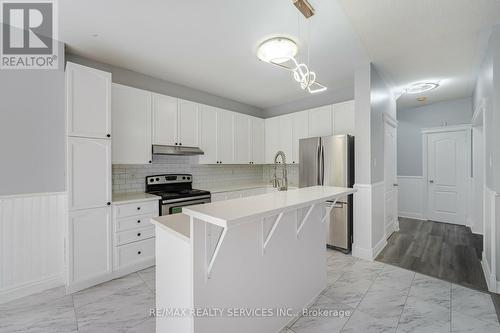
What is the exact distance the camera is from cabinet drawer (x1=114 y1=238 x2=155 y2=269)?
2.67 meters

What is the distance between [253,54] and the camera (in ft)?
9.07

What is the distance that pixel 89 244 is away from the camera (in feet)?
8.06

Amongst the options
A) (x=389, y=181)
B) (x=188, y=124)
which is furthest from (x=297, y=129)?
(x=188, y=124)

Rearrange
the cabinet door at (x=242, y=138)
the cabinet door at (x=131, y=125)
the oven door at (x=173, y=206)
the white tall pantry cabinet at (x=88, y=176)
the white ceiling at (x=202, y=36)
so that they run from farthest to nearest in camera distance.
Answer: the cabinet door at (x=242, y=138)
the oven door at (x=173, y=206)
the cabinet door at (x=131, y=125)
the white tall pantry cabinet at (x=88, y=176)
the white ceiling at (x=202, y=36)

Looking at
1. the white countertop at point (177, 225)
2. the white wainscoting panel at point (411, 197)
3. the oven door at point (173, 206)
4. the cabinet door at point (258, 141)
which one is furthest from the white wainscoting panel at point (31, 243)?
the white wainscoting panel at point (411, 197)

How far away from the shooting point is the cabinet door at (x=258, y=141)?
15.7 feet

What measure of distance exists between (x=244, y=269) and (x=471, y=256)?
366cm

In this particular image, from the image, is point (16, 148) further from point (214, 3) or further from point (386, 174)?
point (386, 174)

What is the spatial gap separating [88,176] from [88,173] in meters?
0.03

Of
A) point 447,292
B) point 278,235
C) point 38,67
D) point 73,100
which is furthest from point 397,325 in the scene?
point 38,67

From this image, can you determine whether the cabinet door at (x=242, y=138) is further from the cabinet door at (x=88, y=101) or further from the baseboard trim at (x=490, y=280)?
the baseboard trim at (x=490, y=280)

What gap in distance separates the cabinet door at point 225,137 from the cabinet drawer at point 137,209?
1.49m

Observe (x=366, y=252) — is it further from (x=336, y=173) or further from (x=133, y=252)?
(x=133, y=252)

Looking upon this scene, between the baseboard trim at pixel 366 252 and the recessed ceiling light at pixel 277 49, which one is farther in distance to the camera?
the baseboard trim at pixel 366 252
